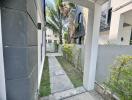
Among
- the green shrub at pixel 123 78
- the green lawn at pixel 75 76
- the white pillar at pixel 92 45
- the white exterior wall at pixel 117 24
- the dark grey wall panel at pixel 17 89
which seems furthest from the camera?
the white exterior wall at pixel 117 24

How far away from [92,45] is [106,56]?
0.59 meters

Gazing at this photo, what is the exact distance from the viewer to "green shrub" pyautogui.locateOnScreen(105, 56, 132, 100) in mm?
Result: 2158

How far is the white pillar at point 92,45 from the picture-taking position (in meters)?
3.38

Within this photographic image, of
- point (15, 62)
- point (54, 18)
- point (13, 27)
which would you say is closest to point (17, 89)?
point (15, 62)

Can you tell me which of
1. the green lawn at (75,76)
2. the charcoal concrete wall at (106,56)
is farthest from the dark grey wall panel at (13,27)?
the green lawn at (75,76)

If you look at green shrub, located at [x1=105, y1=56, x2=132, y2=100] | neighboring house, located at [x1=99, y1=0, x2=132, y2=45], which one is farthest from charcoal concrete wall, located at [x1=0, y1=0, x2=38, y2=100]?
neighboring house, located at [x1=99, y1=0, x2=132, y2=45]

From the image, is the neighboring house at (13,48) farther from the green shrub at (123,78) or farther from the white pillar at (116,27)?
the white pillar at (116,27)

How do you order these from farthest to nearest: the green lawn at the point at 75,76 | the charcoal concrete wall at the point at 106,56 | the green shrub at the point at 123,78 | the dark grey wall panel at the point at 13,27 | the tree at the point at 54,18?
the tree at the point at 54,18 → the green lawn at the point at 75,76 → the charcoal concrete wall at the point at 106,56 → the green shrub at the point at 123,78 → the dark grey wall panel at the point at 13,27

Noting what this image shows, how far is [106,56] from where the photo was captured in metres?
3.39

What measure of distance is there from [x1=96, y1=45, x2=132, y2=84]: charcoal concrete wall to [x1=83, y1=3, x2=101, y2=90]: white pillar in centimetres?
24

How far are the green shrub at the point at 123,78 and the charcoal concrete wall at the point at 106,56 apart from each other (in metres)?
0.37

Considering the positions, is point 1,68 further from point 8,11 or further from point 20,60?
point 8,11

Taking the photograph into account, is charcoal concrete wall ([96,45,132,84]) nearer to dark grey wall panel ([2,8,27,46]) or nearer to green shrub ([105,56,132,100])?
green shrub ([105,56,132,100])

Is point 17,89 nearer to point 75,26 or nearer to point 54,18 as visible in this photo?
point 75,26
